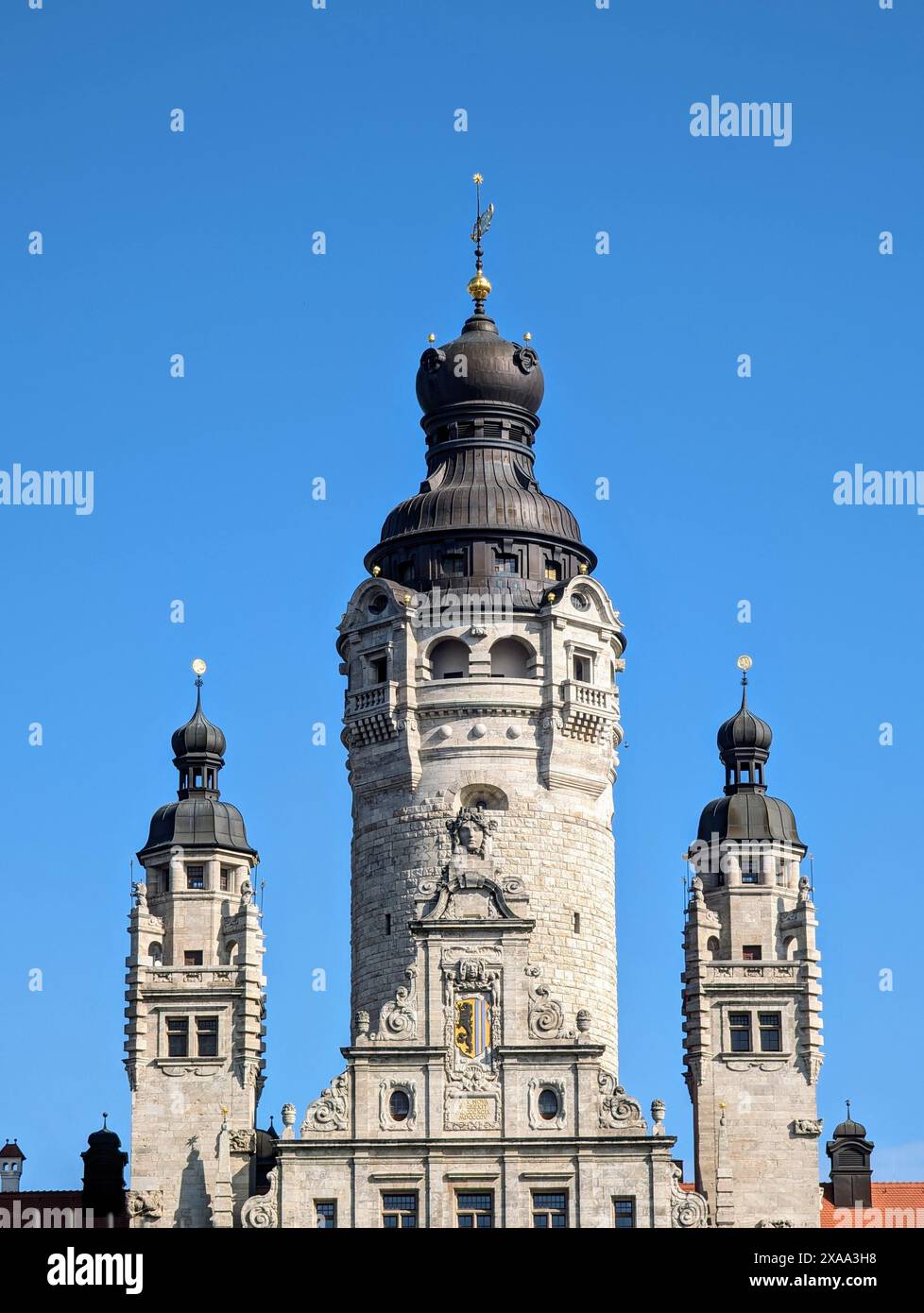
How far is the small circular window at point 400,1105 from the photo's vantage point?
357 feet

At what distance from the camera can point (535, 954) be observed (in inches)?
4560

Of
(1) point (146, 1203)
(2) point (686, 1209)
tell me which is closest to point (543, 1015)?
(2) point (686, 1209)

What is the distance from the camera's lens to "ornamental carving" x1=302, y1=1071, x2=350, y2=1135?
10862cm

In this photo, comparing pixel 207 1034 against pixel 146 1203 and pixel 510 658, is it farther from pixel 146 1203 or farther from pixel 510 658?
pixel 510 658


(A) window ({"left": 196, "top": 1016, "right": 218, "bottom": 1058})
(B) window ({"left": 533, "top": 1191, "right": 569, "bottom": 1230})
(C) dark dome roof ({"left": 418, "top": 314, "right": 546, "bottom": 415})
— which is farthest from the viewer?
(C) dark dome roof ({"left": 418, "top": 314, "right": 546, "bottom": 415})

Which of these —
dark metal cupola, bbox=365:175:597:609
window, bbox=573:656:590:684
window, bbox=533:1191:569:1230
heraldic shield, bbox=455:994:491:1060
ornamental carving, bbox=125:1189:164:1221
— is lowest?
window, bbox=533:1191:569:1230

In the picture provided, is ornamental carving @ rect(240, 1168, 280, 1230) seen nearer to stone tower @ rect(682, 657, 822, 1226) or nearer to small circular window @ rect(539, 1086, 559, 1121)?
small circular window @ rect(539, 1086, 559, 1121)

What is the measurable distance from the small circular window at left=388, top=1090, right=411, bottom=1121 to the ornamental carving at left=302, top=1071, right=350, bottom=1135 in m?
1.33

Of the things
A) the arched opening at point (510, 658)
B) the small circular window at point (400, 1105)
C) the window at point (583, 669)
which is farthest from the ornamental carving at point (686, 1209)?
the arched opening at point (510, 658)

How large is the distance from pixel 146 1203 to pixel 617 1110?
50.4 feet

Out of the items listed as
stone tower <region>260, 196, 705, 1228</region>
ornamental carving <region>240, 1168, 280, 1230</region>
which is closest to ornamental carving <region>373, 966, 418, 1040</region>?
stone tower <region>260, 196, 705, 1228</region>

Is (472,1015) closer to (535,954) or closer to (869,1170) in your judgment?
(535,954)
